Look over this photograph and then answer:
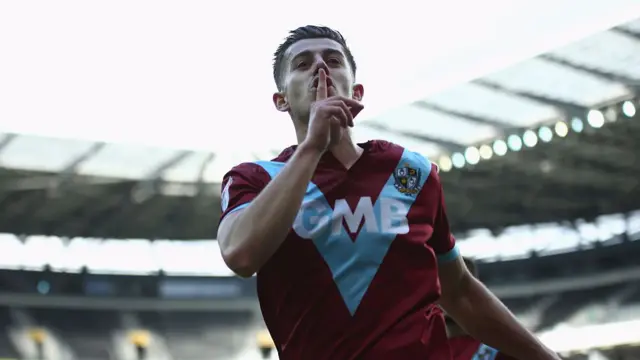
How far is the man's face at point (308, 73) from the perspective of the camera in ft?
5.10

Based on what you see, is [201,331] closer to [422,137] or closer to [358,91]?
[422,137]

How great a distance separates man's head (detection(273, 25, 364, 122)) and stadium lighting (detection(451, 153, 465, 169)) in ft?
60.3

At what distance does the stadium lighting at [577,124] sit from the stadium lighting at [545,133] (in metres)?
0.48

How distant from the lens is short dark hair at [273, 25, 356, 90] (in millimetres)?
1664

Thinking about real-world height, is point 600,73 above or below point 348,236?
above

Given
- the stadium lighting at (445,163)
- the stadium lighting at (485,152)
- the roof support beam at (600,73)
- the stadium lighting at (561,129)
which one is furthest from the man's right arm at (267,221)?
the stadium lighting at (445,163)

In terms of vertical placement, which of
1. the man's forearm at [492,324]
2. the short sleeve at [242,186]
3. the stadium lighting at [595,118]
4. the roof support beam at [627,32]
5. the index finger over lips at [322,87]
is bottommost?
the man's forearm at [492,324]

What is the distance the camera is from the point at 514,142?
19031 mm

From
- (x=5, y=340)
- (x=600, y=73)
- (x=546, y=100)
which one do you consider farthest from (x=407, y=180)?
(x=5, y=340)

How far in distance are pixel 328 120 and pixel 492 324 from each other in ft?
1.82

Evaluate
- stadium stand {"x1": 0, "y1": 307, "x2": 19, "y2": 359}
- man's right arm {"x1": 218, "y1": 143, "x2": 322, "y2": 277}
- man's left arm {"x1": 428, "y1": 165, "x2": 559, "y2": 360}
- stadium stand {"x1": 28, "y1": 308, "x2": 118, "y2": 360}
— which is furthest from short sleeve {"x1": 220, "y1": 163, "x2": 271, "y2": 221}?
stadium stand {"x1": 28, "y1": 308, "x2": 118, "y2": 360}

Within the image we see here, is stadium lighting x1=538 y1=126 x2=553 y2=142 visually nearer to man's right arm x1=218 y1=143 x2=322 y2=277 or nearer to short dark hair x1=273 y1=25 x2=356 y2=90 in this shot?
short dark hair x1=273 y1=25 x2=356 y2=90

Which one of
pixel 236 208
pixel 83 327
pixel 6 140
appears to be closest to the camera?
pixel 236 208

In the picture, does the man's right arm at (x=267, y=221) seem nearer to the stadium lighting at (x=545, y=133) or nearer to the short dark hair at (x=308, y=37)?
the short dark hair at (x=308, y=37)
